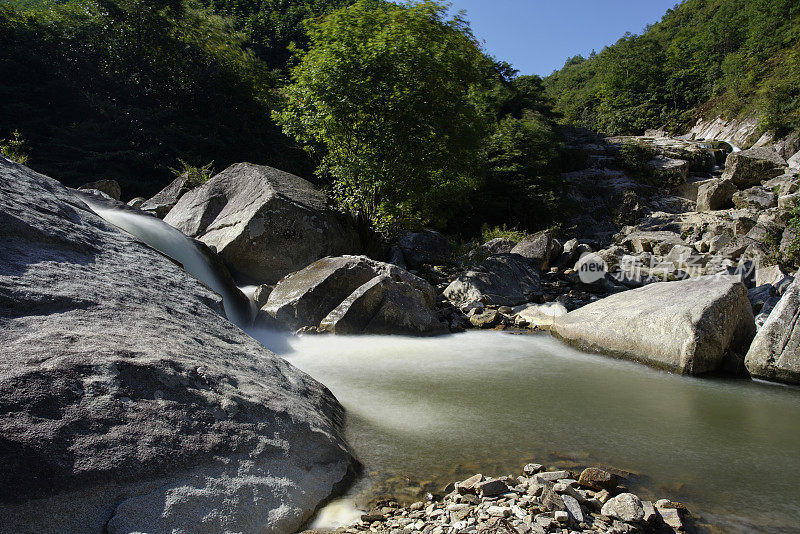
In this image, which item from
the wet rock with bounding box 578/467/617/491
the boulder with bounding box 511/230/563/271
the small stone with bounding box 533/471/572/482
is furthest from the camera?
the boulder with bounding box 511/230/563/271

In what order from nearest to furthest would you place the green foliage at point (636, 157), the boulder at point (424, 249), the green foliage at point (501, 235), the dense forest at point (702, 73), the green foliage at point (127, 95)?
the boulder at point (424, 249) < the green foliage at point (501, 235) < the green foliage at point (127, 95) < the green foliage at point (636, 157) < the dense forest at point (702, 73)

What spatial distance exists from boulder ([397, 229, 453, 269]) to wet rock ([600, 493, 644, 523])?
9.64m

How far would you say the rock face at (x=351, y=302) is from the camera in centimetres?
772

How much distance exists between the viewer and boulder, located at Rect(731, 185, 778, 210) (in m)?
17.2

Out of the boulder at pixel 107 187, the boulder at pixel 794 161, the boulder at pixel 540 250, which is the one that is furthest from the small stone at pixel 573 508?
the boulder at pixel 794 161

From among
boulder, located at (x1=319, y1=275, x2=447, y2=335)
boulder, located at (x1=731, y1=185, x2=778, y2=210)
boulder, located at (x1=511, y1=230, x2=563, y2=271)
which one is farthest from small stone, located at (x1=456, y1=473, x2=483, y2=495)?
boulder, located at (x1=731, y1=185, x2=778, y2=210)

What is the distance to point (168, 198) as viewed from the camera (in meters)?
12.7

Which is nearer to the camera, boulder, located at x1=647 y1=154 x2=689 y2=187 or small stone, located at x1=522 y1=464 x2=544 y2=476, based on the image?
small stone, located at x1=522 y1=464 x2=544 y2=476

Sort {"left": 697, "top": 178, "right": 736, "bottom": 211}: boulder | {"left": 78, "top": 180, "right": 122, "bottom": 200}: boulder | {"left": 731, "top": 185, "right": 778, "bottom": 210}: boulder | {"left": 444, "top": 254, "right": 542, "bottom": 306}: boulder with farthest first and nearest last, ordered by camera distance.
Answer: {"left": 697, "top": 178, "right": 736, "bottom": 211}: boulder
{"left": 731, "top": 185, "right": 778, "bottom": 210}: boulder
{"left": 78, "top": 180, "right": 122, "bottom": 200}: boulder
{"left": 444, "top": 254, "right": 542, "bottom": 306}: boulder

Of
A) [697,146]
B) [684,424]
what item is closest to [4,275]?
[684,424]

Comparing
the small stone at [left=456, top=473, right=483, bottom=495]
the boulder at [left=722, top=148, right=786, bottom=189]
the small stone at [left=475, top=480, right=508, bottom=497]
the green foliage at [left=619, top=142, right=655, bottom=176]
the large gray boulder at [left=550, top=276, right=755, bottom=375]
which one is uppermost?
the green foliage at [left=619, top=142, right=655, bottom=176]

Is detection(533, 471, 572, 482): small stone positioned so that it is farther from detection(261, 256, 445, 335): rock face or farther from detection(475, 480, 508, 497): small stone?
detection(261, 256, 445, 335): rock face

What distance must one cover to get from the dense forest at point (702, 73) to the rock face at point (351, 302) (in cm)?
2732

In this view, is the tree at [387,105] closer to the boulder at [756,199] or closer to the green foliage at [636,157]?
the boulder at [756,199]
